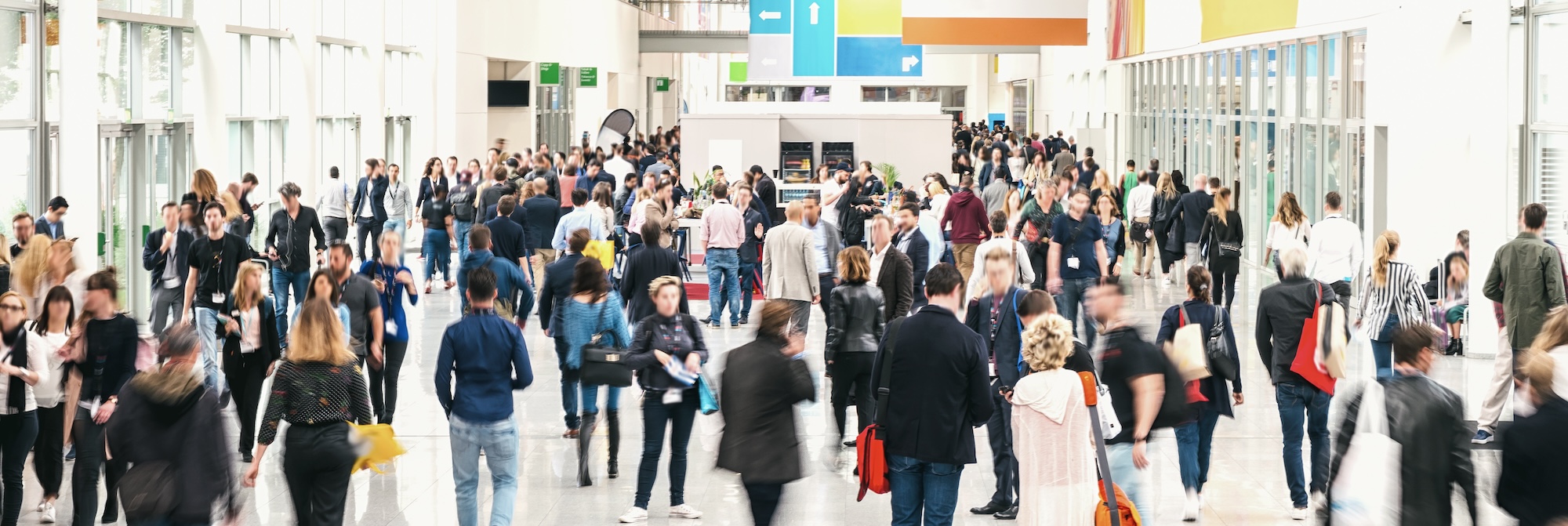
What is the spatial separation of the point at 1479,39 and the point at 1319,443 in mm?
6735

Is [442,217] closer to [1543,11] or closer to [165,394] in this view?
[1543,11]

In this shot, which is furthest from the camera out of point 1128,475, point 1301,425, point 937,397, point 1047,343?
point 1301,425

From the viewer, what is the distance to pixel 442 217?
60.2 feet

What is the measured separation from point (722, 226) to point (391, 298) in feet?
19.5

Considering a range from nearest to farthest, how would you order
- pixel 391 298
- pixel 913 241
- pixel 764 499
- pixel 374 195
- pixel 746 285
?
pixel 764 499 → pixel 391 298 → pixel 913 241 → pixel 746 285 → pixel 374 195

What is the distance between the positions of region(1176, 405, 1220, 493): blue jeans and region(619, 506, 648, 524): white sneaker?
9.28 feet

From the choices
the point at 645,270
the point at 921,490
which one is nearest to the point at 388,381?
the point at 645,270

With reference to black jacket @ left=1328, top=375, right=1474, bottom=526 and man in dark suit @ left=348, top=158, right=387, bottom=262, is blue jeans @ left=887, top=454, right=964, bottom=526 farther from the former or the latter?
man in dark suit @ left=348, top=158, right=387, bottom=262

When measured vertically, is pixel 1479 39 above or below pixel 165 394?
above

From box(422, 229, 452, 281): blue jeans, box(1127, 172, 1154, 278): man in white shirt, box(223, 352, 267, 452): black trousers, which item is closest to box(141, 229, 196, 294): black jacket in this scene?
box(223, 352, 267, 452): black trousers

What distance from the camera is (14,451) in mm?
7469

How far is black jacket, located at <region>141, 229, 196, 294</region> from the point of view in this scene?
11.3m

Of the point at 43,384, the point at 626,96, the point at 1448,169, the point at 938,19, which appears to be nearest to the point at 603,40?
the point at 626,96

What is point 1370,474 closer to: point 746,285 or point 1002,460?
point 1002,460
